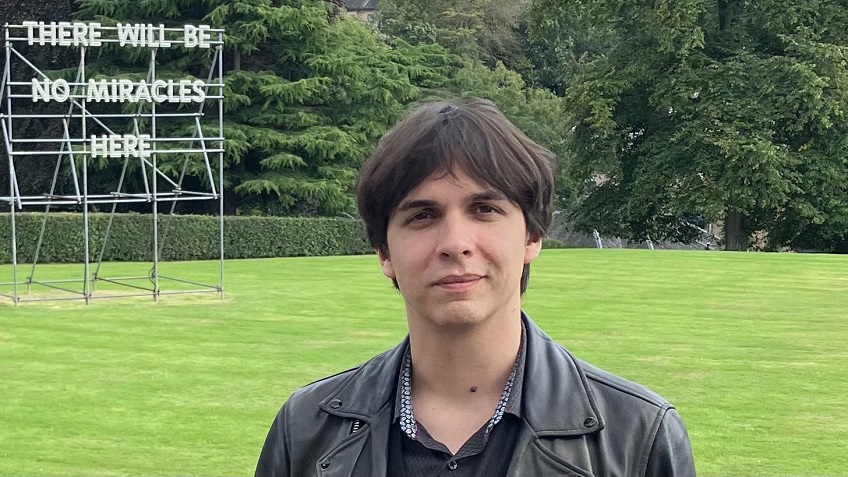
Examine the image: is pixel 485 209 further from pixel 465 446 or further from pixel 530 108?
pixel 530 108

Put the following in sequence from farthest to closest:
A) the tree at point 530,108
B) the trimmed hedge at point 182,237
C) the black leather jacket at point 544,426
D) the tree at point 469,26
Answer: the tree at point 469,26 < the tree at point 530,108 < the trimmed hedge at point 182,237 < the black leather jacket at point 544,426

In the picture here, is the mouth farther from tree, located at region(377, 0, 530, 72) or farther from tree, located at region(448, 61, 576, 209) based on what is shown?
tree, located at region(377, 0, 530, 72)

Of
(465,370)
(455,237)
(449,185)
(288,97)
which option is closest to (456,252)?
(455,237)

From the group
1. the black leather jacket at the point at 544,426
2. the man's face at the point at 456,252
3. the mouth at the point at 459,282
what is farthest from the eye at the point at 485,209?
the black leather jacket at the point at 544,426

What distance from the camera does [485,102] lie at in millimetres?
2545

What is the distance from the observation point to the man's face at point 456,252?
2348 mm

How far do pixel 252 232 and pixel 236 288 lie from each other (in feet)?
39.1

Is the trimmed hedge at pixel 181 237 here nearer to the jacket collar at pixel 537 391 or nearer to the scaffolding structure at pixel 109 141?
the scaffolding structure at pixel 109 141

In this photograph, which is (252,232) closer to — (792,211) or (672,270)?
(672,270)

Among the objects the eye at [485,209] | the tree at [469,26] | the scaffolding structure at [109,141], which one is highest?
the eye at [485,209]

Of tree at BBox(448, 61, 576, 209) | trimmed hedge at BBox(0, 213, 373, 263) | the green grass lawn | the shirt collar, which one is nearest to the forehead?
the shirt collar

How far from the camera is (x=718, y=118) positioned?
35.9 m

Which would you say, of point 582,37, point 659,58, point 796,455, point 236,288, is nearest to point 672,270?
point 236,288

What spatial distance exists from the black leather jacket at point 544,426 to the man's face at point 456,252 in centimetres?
14
